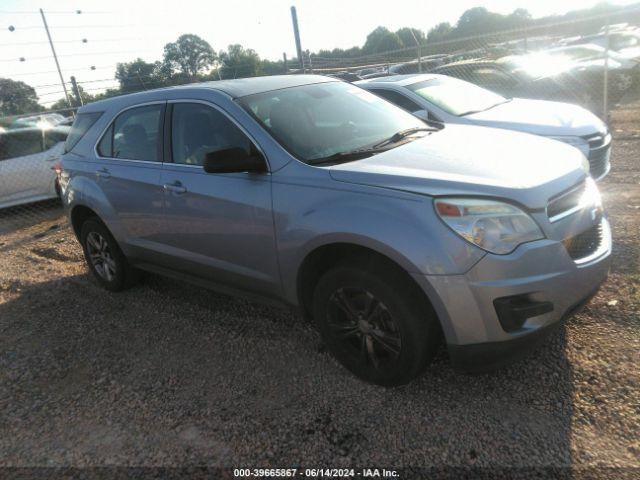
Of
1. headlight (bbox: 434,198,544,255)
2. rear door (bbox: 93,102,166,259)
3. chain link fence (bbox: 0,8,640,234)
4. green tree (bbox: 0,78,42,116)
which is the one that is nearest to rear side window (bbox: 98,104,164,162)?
rear door (bbox: 93,102,166,259)

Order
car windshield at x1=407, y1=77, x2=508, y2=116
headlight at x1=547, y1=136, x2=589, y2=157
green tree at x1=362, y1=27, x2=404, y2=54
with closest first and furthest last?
1. headlight at x1=547, y1=136, x2=589, y2=157
2. car windshield at x1=407, y1=77, x2=508, y2=116
3. green tree at x1=362, y1=27, x2=404, y2=54

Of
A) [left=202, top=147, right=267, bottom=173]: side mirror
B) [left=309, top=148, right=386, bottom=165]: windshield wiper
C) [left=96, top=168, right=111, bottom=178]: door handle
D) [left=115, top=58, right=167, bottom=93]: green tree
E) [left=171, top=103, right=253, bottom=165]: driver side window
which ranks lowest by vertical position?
[left=96, top=168, right=111, bottom=178]: door handle

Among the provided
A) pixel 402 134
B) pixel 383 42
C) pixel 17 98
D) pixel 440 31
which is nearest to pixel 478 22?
pixel 440 31

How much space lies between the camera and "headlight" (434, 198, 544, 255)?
2455 millimetres

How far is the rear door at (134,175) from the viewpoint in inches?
156

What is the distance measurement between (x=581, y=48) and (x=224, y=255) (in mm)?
16648

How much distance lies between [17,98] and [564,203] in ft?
54.8

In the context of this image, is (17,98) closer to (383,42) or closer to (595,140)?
(595,140)

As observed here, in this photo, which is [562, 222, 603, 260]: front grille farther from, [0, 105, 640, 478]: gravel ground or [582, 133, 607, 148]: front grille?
[582, 133, 607, 148]: front grille

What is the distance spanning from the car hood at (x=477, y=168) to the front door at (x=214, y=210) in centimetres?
64

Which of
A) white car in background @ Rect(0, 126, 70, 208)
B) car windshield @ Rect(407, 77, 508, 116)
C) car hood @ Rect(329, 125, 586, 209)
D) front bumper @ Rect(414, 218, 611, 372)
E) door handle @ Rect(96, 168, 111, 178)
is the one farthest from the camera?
white car in background @ Rect(0, 126, 70, 208)

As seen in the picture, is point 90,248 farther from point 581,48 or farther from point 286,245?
point 581,48

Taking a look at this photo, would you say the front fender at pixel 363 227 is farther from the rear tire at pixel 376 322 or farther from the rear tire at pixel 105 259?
the rear tire at pixel 105 259

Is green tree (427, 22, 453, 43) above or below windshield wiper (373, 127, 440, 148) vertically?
above
